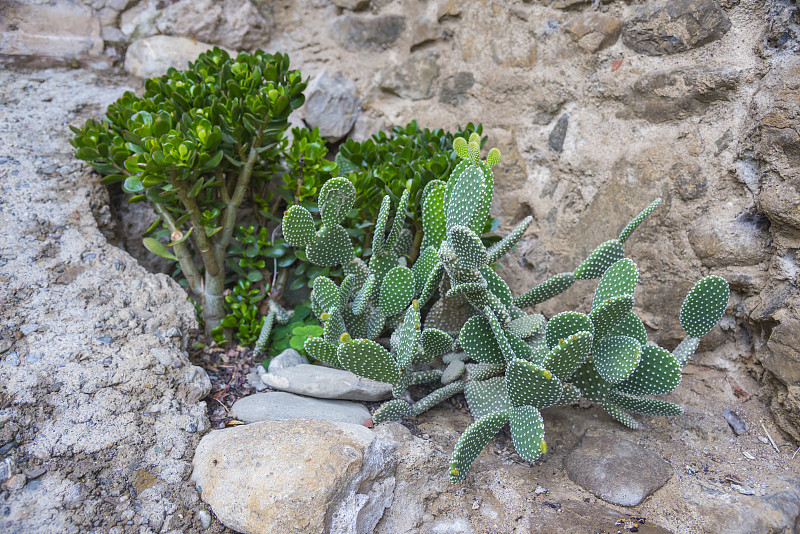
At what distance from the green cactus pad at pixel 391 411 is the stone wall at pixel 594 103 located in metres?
0.91

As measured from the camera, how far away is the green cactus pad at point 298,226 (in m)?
1.84

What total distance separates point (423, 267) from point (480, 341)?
1.27 ft

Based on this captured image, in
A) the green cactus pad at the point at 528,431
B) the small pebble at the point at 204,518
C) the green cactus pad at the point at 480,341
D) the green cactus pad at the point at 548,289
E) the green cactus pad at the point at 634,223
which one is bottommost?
the small pebble at the point at 204,518

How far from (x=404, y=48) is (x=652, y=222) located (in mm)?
1615

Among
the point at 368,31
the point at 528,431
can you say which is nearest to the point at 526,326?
the point at 528,431

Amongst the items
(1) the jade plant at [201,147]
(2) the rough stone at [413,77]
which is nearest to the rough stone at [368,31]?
(2) the rough stone at [413,77]

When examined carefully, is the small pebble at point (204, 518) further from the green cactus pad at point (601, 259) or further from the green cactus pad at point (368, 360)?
the green cactus pad at point (601, 259)

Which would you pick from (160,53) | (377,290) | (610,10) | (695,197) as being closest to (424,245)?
(377,290)

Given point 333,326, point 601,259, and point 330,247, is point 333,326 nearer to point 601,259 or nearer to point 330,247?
point 330,247

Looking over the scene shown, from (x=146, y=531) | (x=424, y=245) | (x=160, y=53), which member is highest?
(x=160, y=53)

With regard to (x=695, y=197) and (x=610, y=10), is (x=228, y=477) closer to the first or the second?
(x=695, y=197)

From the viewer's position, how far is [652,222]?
211 cm

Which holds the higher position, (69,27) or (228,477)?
(69,27)

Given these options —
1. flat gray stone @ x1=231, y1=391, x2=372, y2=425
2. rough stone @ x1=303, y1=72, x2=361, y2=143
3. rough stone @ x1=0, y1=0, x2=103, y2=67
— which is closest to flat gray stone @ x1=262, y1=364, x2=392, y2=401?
flat gray stone @ x1=231, y1=391, x2=372, y2=425
